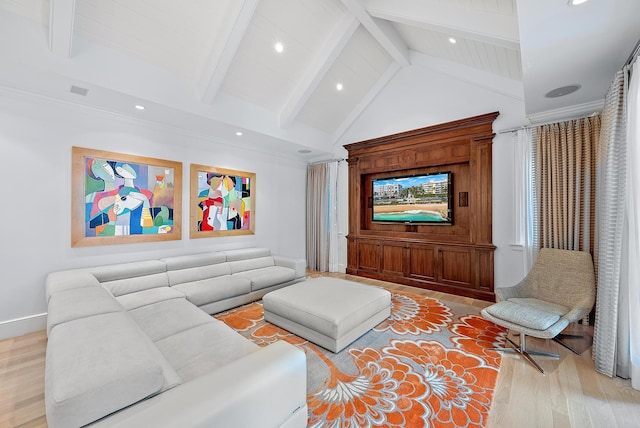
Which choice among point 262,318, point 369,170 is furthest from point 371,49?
point 262,318

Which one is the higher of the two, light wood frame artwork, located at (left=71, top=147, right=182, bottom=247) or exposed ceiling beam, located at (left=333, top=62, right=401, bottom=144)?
exposed ceiling beam, located at (left=333, top=62, right=401, bottom=144)

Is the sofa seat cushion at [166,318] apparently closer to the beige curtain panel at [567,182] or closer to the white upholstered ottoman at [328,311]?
the white upholstered ottoman at [328,311]

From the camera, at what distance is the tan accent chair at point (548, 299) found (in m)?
2.28

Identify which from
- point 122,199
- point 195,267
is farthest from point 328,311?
point 122,199

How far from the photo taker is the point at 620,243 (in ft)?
6.70

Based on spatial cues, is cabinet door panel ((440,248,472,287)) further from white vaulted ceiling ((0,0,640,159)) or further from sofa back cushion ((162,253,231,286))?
sofa back cushion ((162,253,231,286))

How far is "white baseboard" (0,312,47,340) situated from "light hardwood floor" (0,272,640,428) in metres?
0.35

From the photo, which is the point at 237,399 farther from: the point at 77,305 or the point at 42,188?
the point at 42,188

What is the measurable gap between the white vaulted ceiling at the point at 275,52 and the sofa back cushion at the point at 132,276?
1.95 meters

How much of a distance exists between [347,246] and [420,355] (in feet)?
10.8

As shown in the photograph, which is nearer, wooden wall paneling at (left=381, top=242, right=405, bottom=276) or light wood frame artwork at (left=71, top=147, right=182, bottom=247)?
light wood frame artwork at (left=71, top=147, right=182, bottom=247)

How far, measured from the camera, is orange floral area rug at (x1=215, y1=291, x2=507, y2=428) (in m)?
1.72

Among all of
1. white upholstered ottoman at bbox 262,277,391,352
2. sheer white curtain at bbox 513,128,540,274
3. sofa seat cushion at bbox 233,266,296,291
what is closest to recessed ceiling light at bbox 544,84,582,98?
sheer white curtain at bbox 513,128,540,274

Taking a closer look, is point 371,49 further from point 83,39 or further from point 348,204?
point 83,39
